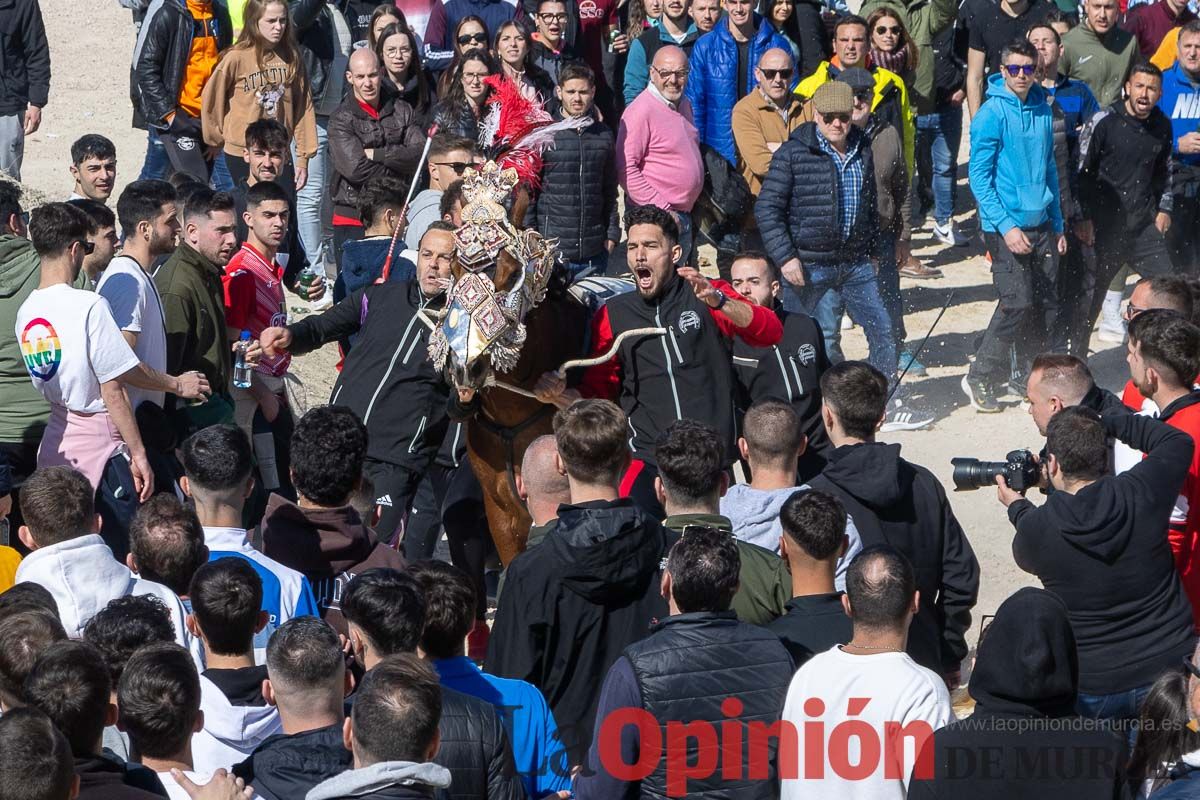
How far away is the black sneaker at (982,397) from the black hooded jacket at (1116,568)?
17.4 ft

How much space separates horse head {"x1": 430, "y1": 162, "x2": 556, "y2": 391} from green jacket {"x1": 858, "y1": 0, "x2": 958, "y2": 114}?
716cm

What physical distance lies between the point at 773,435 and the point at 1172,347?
5.13 ft

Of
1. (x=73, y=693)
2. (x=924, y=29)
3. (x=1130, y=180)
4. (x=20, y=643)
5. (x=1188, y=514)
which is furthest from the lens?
(x=924, y=29)

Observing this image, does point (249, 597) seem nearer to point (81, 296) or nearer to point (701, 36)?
point (81, 296)

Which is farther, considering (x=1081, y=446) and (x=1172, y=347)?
(x=1172, y=347)

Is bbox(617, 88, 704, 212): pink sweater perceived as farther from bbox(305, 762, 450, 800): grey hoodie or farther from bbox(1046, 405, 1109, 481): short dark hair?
bbox(305, 762, 450, 800): grey hoodie

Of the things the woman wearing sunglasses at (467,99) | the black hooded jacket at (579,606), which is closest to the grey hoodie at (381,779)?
the black hooded jacket at (579,606)

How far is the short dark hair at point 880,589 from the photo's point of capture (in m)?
4.29

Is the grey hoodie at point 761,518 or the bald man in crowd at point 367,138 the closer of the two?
the grey hoodie at point 761,518

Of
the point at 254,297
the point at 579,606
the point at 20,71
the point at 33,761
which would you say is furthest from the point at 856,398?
the point at 20,71

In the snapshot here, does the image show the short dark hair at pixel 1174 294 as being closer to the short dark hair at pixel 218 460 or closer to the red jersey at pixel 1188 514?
the red jersey at pixel 1188 514

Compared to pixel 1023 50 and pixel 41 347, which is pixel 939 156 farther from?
pixel 41 347

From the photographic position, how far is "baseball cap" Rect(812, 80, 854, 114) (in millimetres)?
9633

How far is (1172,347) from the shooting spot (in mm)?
5832
